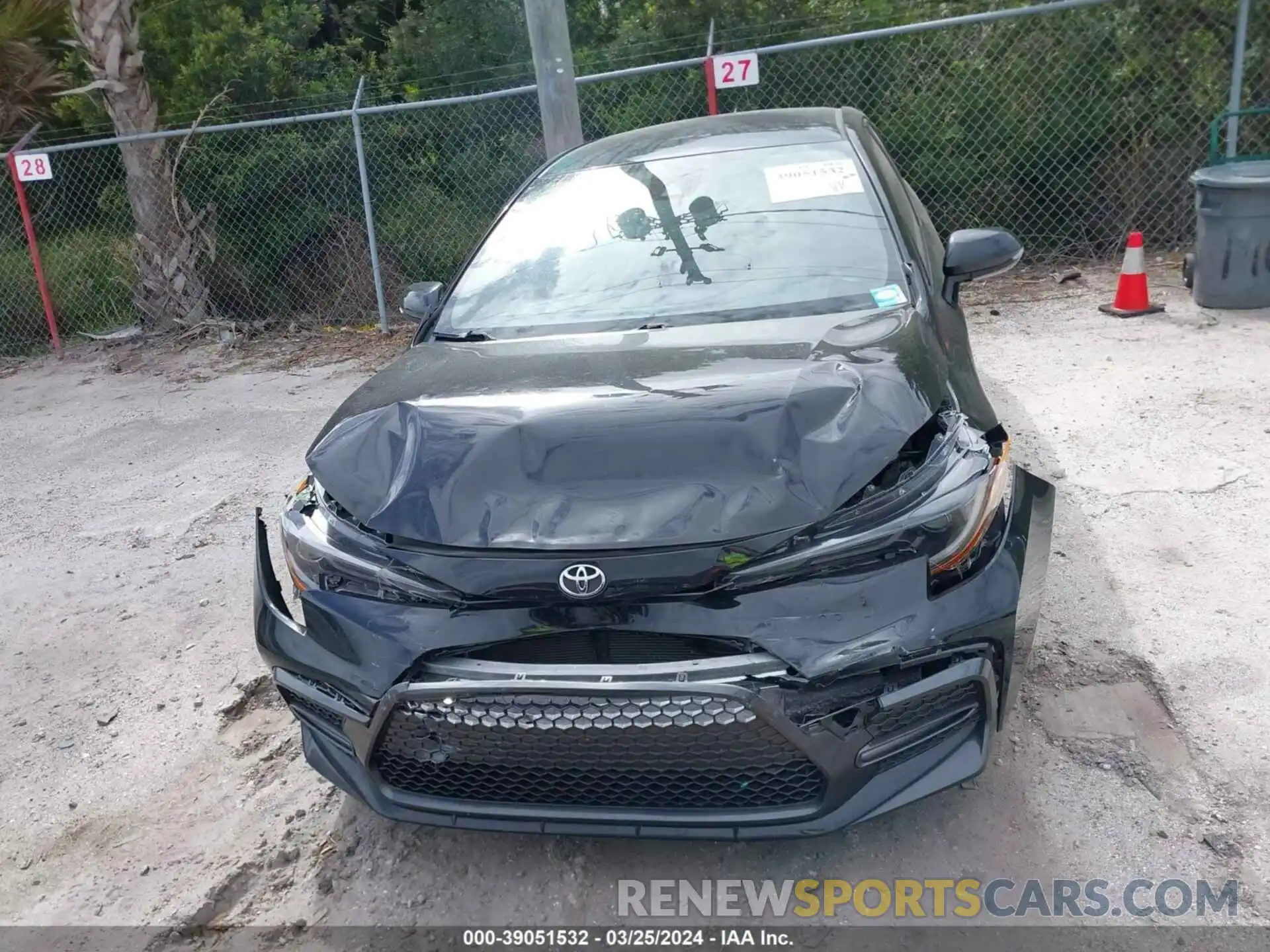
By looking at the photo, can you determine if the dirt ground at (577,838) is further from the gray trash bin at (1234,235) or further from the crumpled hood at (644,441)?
the crumpled hood at (644,441)

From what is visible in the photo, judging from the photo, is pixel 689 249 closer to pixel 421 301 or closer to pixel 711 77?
pixel 421 301

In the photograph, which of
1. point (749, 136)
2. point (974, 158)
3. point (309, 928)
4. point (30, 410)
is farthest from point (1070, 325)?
point (30, 410)

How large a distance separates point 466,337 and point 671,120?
589 cm

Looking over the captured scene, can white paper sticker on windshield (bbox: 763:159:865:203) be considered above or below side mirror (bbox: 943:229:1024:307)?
above

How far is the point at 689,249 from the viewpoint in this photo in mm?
3516

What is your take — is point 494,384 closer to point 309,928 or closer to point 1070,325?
point 309,928

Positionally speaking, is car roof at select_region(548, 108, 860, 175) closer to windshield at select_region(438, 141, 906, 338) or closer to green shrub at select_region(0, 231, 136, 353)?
windshield at select_region(438, 141, 906, 338)

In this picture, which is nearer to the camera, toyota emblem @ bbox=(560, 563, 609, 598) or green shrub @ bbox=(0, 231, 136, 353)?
toyota emblem @ bbox=(560, 563, 609, 598)

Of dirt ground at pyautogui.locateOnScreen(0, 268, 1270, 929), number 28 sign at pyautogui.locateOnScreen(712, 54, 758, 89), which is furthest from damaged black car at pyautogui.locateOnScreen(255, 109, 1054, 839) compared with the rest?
number 28 sign at pyautogui.locateOnScreen(712, 54, 758, 89)

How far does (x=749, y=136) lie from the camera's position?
12.9 ft

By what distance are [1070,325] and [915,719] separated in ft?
17.7

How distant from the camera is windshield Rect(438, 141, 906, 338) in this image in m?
3.27

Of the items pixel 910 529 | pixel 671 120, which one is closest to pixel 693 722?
pixel 910 529

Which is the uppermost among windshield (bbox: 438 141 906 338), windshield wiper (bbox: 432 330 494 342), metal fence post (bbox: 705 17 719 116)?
metal fence post (bbox: 705 17 719 116)
